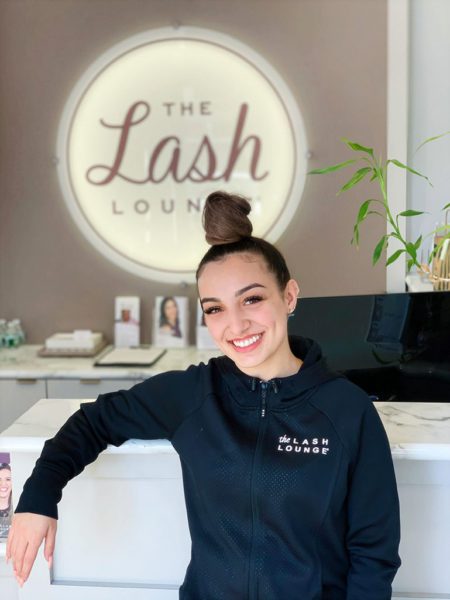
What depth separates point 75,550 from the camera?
1648 millimetres

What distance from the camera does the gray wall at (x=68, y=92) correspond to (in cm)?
354

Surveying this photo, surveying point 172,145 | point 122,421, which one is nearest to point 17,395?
point 172,145

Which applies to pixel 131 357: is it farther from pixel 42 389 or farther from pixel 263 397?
pixel 263 397

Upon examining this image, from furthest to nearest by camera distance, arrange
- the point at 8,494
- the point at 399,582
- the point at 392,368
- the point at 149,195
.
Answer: the point at 149,195, the point at 392,368, the point at 8,494, the point at 399,582

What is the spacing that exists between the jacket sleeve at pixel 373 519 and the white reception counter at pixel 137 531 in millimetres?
237

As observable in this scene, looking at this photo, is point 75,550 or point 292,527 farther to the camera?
point 75,550

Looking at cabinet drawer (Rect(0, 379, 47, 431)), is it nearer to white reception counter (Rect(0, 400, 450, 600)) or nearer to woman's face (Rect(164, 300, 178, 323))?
→ woman's face (Rect(164, 300, 178, 323))

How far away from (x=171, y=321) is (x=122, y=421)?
2232mm

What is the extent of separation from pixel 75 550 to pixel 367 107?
2581 millimetres

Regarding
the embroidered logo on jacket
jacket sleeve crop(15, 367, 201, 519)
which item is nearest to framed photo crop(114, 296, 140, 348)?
jacket sleeve crop(15, 367, 201, 519)

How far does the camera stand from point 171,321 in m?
3.73

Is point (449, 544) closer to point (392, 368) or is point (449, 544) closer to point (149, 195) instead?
point (392, 368)

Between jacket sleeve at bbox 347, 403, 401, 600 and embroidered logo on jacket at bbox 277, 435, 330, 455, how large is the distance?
63 millimetres

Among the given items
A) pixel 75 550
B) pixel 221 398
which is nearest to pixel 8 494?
pixel 75 550
